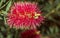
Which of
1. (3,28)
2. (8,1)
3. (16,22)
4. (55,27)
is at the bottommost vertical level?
(55,27)

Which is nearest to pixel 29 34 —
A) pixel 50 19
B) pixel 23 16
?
pixel 23 16

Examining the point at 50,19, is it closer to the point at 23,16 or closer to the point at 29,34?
the point at 29,34

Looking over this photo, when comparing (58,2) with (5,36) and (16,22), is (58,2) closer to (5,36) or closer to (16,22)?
(5,36)

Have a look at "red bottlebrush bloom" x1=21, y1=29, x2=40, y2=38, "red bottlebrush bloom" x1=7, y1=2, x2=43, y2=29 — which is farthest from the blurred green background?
"red bottlebrush bloom" x1=7, y1=2, x2=43, y2=29

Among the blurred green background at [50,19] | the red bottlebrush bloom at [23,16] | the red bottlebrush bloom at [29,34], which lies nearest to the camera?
the red bottlebrush bloom at [23,16]

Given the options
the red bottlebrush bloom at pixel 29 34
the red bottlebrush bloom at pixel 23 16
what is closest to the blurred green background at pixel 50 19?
the red bottlebrush bloom at pixel 29 34

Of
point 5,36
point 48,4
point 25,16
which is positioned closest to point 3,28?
point 5,36

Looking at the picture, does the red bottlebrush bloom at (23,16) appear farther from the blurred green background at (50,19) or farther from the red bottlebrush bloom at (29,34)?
the blurred green background at (50,19)

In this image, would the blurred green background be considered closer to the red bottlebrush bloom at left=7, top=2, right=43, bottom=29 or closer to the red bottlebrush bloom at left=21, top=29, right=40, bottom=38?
the red bottlebrush bloom at left=21, top=29, right=40, bottom=38
